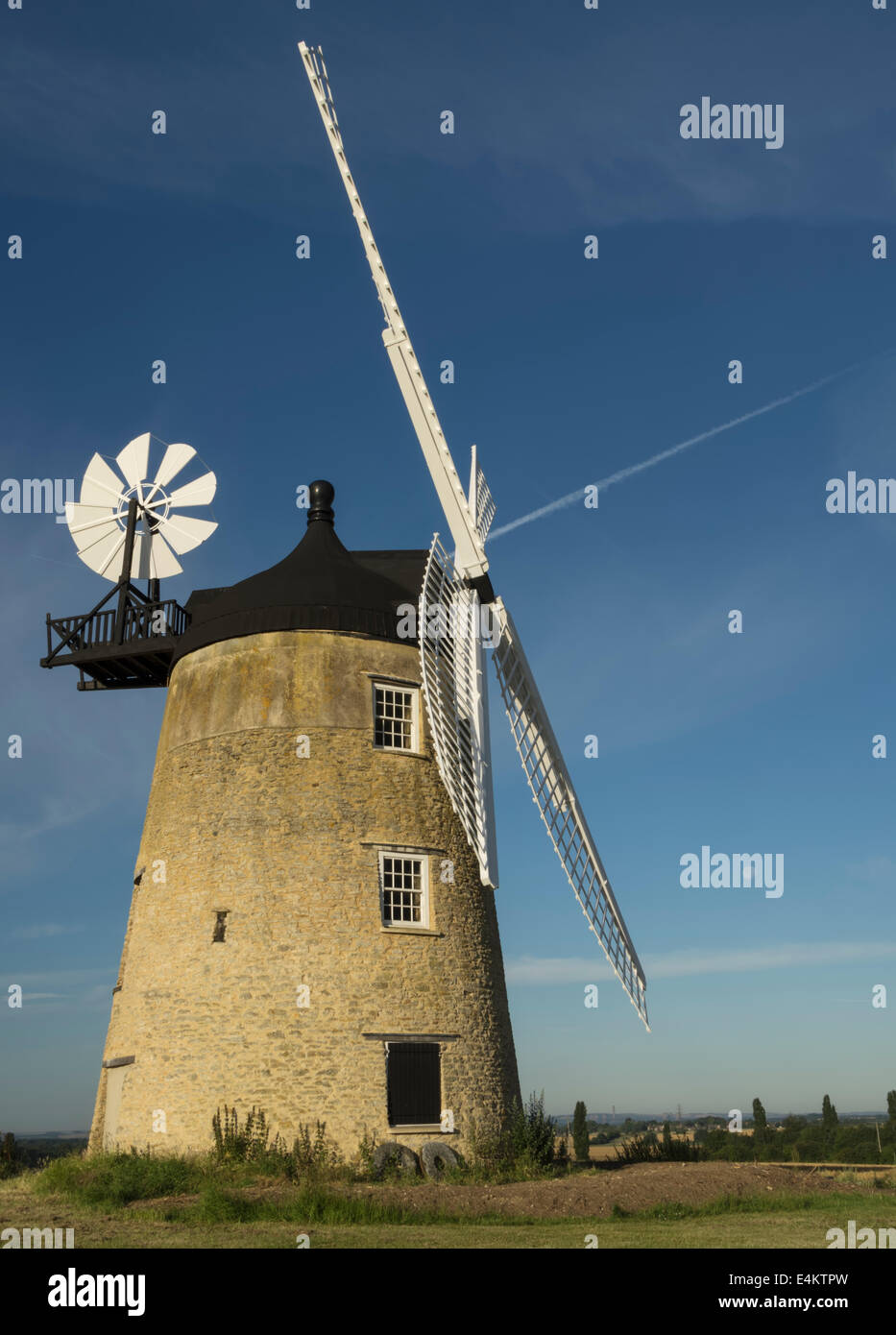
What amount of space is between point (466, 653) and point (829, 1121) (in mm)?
30907

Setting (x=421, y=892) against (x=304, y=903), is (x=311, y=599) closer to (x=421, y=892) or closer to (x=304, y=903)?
(x=304, y=903)

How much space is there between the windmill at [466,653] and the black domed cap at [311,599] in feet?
3.76

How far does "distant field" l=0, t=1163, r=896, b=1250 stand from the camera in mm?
14055

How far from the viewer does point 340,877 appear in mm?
22016

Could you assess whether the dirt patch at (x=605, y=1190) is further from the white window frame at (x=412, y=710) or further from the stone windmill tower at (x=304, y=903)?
the white window frame at (x=412, y=710)

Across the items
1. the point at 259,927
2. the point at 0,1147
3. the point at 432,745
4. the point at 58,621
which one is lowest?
the point at 0,1147

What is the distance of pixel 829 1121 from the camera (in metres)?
45.2

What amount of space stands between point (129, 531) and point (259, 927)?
11005mm

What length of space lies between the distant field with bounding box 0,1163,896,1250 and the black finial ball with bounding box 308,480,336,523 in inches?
565

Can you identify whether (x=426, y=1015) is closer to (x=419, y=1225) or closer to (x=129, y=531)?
(x=419, y=1225)

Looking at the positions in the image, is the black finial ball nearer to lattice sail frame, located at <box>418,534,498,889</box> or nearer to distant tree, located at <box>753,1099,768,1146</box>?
lattice sail frame, located at <box>418,534,498,889</box>

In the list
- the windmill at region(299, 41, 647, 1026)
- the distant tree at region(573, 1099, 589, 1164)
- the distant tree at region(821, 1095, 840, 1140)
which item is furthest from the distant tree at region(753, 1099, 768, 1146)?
the windmill at region(299, 41, 647, 1026)

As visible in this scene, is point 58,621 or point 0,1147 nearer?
point 0,1147
